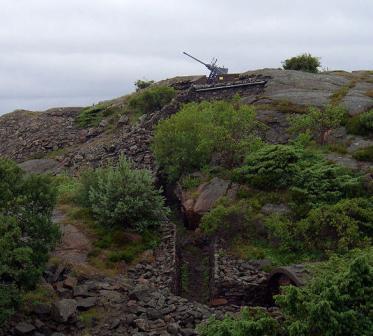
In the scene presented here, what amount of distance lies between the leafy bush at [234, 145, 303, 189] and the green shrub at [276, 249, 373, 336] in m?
9.72

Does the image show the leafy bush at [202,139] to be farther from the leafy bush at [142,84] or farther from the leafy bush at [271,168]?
the leafy bush at [142,84]

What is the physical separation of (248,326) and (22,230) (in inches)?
260

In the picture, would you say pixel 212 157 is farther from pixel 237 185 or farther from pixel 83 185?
pixel 83 185

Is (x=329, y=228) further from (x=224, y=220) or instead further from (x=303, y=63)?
(x=303, y=63)

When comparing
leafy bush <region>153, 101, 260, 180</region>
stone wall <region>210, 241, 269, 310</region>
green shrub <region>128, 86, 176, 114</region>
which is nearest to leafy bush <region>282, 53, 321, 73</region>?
green shrub <region>128, 86, 176, 114</region>

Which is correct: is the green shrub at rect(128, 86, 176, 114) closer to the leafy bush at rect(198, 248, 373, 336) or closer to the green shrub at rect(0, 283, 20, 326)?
the green shrub at rect(0, 283, 20, 326)

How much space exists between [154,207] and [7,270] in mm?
7463

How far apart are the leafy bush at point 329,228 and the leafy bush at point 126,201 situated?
403 centimetres

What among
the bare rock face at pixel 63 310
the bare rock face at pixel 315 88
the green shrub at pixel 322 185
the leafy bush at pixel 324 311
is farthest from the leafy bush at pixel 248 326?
the bare rock face at pixel 315 88

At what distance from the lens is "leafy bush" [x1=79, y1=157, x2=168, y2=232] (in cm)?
1723

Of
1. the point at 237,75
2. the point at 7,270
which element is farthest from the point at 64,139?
the point at 7,270

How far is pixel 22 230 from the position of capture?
42.5 ft

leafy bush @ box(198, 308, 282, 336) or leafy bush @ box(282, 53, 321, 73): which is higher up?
leafy bush @ box(282, 53, 321, 73)

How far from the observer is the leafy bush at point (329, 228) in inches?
607
